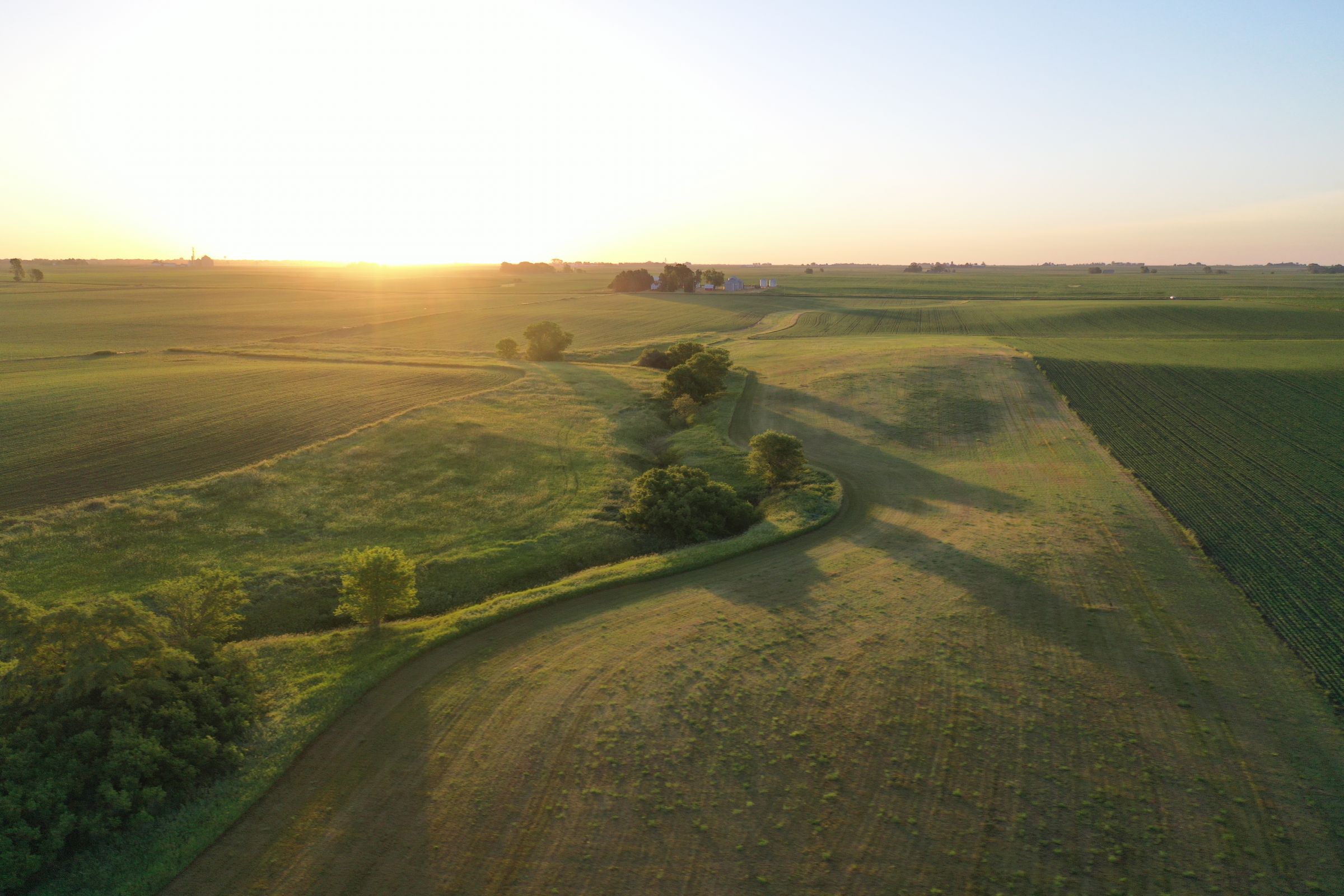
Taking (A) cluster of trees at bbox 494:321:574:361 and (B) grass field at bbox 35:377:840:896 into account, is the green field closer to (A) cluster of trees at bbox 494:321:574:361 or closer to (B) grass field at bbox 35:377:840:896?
(B) grass field at bbox 35:377:840:896

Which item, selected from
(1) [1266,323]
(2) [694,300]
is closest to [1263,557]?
(1) [1266,323]

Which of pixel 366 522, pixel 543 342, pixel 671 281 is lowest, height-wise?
pixel 366 522

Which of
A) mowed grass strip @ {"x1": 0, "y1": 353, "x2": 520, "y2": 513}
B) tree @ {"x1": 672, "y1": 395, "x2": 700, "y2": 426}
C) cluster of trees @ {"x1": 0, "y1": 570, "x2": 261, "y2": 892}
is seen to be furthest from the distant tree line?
mowed grass strip @ {"x1": 0, "y1": 353, "x2": 520, "y2": 513}

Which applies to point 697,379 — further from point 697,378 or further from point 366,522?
point 366,522

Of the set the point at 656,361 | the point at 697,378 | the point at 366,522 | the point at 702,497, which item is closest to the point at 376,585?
the point at 366,522

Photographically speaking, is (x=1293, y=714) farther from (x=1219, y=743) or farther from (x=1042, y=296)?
(x=1042, y=296)

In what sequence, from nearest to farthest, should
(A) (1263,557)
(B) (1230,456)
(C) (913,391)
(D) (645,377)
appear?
(A) (1263,557) → (B) (1230,456) → (C) (913,391) → (D) (645,377)
